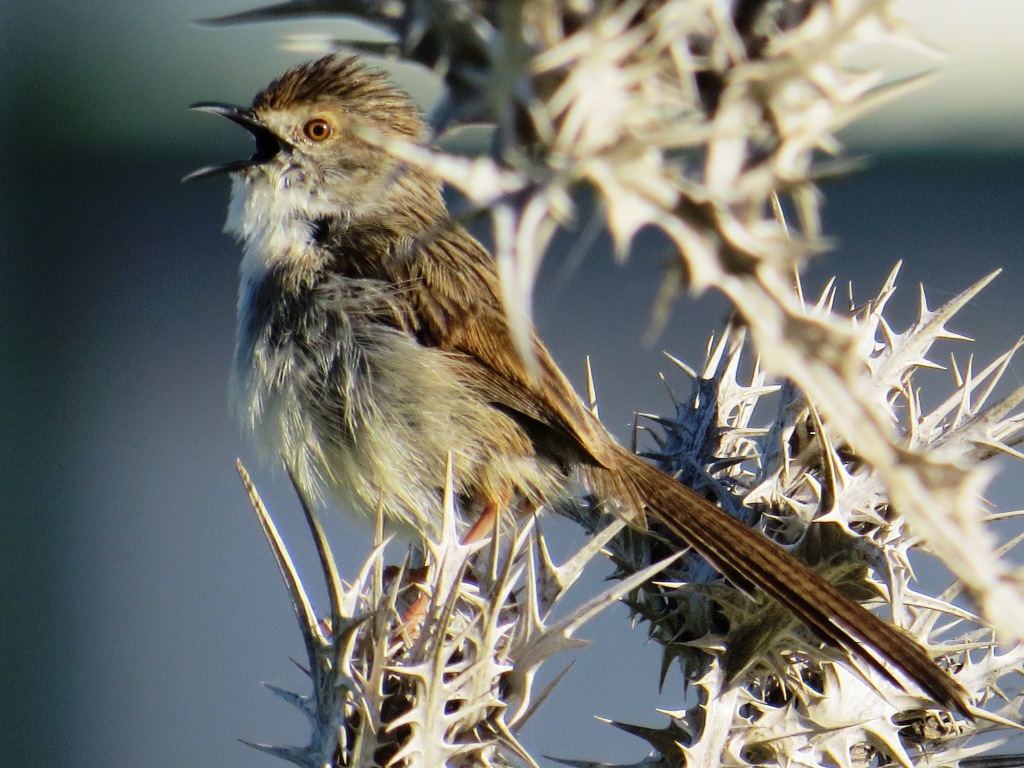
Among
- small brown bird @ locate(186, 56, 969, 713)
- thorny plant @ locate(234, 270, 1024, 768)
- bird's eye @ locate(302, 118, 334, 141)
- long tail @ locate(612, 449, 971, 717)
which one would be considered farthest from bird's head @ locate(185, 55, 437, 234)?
long tail @ locate(612, 449, 971, 717)

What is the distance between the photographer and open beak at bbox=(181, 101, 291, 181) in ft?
12.1

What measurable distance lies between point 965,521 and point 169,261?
24.5 feet

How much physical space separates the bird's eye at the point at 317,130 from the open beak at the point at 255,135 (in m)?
0.08

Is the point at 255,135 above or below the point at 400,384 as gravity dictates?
above

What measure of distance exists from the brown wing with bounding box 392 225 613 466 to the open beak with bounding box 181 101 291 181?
0.75 metres

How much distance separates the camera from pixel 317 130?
12.6 ft

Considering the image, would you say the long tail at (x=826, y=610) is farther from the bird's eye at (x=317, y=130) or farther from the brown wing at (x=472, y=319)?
the bird's eye at (x=317, y=130)

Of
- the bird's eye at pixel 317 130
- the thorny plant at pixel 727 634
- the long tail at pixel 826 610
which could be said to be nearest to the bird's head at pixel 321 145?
the bird's eye at pixel 317 130

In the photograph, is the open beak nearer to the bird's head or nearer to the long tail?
the bird's head

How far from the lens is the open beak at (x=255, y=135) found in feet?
12.1

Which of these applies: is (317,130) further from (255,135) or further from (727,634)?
(727,634)

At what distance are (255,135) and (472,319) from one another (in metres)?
1.17

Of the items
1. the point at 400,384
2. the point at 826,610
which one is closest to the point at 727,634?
the point at 826,610

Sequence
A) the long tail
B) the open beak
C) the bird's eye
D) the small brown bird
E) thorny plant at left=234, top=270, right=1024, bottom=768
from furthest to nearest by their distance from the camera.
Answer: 1. the bird's eye
2. the open beak
3. the small brown bird
4. the long tail
5. thorny plant at left=234, top=270, right=1024, bottom=768
